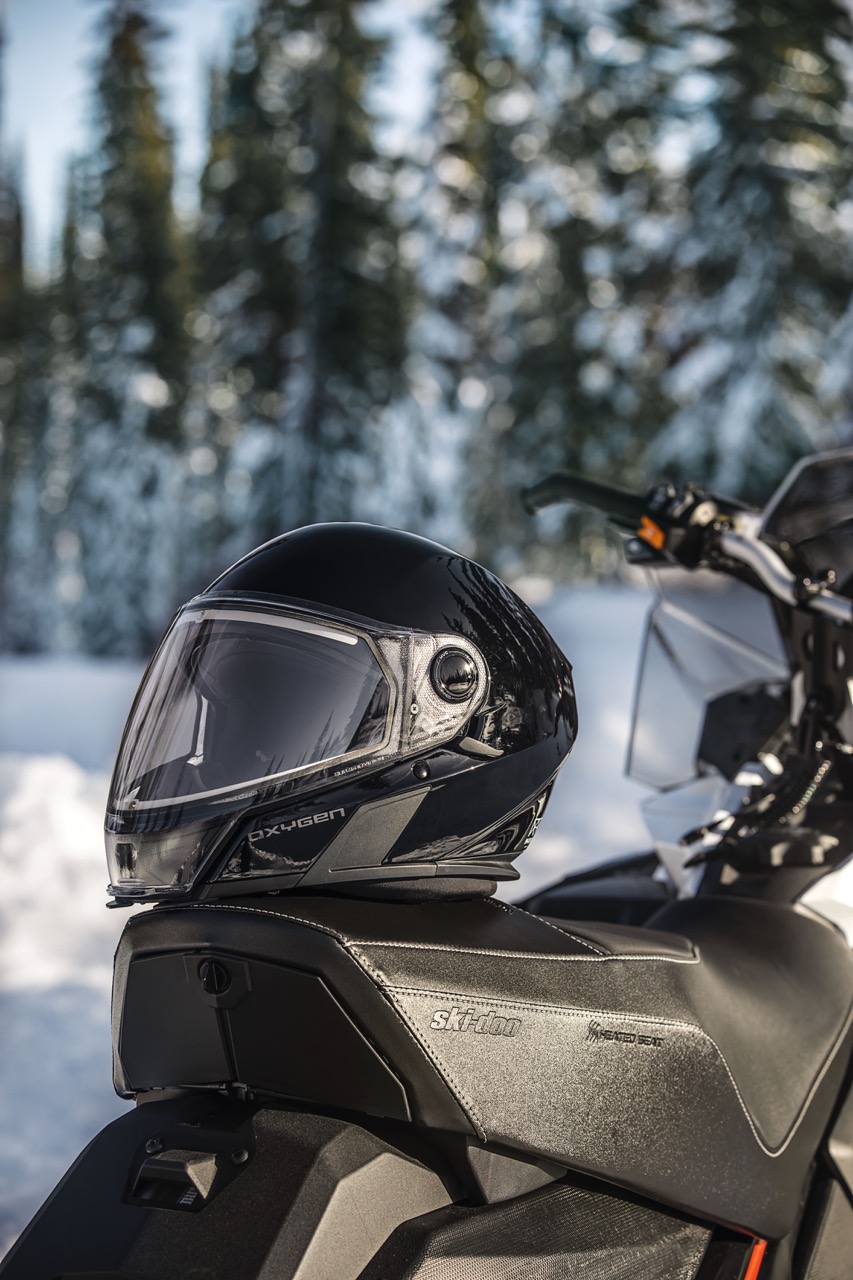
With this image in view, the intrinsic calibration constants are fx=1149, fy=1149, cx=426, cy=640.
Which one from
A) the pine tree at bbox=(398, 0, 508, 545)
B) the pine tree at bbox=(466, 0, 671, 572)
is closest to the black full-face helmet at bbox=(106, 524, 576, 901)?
the pine tree at bbox=(466, 0, 671, 572)

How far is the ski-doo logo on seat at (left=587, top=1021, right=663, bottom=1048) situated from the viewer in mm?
1340

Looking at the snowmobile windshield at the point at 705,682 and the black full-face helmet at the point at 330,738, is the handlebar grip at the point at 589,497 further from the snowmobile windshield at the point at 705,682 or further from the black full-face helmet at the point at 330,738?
the black full-face helmet at the point at 330,738

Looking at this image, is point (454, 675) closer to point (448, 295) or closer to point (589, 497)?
point (589, 497)

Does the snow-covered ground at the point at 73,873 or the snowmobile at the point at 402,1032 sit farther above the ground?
the snowmobile at the point at 402,1032

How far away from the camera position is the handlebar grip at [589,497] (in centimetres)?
226

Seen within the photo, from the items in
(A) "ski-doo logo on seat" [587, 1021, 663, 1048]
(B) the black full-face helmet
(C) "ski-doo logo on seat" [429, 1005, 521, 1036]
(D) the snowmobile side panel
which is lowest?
(D) the snowmobile side panel

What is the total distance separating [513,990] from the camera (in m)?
1.29

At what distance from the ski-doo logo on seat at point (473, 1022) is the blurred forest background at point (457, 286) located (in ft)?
43.9

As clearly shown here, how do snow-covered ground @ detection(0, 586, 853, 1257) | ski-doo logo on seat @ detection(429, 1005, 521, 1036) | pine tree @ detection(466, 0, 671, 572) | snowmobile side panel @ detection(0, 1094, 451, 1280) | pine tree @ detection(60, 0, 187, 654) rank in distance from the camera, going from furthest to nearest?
pine tree @ detection(60, 0, 187, 654) < pine tree @ detection(466, 0, 671, 572) < snow-covered ground @ detection(0, 586, 853, 1257) < ski-doo logo on seat @ detection(429, 1005, 521, 1036) < snowmobile side panel @ detection(0, 1094, 451, 1280)

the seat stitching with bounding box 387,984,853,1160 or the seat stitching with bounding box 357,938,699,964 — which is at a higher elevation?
the seat stitching with bounding box 357,938,699,964

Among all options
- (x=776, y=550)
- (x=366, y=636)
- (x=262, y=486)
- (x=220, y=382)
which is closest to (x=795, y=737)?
(x=776, y=550)

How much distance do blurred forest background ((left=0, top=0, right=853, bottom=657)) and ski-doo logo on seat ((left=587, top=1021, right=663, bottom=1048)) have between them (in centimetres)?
1322

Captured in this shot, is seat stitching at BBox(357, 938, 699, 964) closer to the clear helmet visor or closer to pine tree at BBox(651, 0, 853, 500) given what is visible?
the clear helmet visor

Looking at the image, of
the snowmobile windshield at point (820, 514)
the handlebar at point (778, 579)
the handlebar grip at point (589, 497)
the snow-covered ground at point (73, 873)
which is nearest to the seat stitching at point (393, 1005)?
the handlebar at point (778, 579)
